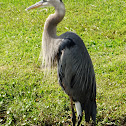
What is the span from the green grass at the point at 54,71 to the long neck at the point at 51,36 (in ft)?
1.44

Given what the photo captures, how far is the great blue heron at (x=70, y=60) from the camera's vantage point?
340cm

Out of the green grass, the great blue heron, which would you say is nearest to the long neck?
the great blue heron

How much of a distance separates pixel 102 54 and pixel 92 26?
190 cm

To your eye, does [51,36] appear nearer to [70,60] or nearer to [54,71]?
[70,60]

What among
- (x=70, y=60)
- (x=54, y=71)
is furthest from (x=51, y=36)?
(x=54, y=71)

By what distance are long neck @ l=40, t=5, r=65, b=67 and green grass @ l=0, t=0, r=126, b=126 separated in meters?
0.44

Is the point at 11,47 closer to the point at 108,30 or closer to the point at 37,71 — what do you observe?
the point at 37,71

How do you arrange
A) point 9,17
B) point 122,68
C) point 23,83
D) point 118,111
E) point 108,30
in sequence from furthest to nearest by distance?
point 9,17 < point 108,30 < point 122,68 < point 23,83 < point 118,111

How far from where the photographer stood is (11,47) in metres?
6.64

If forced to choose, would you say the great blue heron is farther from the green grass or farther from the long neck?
the green grass

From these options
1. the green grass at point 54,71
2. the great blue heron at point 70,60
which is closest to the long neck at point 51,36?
the great blue heron at point 70,60

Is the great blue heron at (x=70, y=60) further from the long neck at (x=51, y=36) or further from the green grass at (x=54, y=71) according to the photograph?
the green grass at (x=54, y=71)

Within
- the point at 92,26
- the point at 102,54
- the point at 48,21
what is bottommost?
the point at 102,54

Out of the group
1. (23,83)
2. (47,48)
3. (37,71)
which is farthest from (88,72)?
(37,71)
